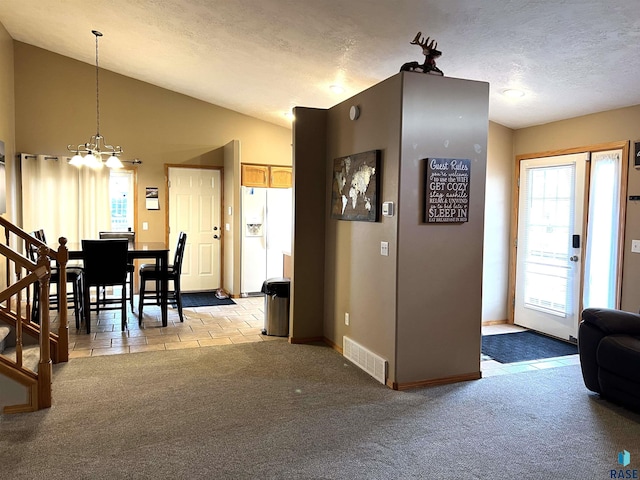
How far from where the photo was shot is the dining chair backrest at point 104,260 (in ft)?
16.8

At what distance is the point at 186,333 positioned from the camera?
5.20 meters

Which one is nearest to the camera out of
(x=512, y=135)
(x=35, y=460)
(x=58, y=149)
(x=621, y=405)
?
(x=35, y=460)

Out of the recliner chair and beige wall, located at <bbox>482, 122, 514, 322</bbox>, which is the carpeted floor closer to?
the recliner chair

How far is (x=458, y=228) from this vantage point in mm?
3775

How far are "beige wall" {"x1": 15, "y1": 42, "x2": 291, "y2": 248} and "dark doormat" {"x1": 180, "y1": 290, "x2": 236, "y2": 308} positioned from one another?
41.2 inches

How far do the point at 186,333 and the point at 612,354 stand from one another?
3908 millimetres

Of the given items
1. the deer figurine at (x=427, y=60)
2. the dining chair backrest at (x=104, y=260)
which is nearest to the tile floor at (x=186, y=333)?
the dining chair backrest at (x=104, y=260)

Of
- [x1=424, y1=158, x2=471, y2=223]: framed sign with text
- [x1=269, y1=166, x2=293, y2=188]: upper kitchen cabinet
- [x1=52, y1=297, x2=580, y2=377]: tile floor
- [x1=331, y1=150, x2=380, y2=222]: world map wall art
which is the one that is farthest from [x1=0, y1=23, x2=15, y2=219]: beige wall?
[x1=424, y1=158, x2=471, y2=223]: framed sign with text

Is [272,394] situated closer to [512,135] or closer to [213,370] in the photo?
[213,370]

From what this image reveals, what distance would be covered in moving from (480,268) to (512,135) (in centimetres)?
260

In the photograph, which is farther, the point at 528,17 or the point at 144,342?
the point at 144,342

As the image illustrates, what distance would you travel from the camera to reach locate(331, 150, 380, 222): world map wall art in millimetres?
3873

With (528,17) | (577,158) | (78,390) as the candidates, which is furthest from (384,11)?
(78,390)

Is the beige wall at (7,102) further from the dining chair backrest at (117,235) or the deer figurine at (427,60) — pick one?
the deer figurine at (427,60)
